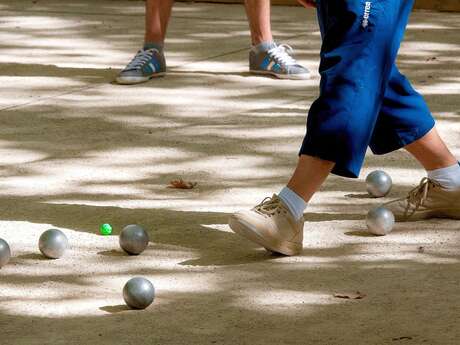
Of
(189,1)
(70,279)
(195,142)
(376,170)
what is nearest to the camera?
(70,279)

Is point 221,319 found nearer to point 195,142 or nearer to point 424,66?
point 195,142

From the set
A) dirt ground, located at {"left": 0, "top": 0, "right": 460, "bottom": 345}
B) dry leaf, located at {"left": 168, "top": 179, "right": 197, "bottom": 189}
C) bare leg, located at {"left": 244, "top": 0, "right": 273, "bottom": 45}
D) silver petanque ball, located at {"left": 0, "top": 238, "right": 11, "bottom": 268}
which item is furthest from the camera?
bare leg, located at {"left": 244, "top": 0, "right": 273, "bottom": 45}

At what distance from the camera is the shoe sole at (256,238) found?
4504 mm

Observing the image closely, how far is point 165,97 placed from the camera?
7.49 meters

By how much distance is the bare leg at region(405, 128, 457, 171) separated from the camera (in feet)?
15.9

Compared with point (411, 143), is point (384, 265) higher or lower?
lower

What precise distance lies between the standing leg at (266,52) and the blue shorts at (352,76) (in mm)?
3404

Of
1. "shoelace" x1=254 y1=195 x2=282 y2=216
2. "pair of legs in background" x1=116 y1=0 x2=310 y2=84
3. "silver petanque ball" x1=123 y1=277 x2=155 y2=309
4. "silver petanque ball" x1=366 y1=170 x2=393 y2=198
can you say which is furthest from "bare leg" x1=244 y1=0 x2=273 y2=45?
"silver petanque ball" x1=123 y1=277 x2=155 y2=309

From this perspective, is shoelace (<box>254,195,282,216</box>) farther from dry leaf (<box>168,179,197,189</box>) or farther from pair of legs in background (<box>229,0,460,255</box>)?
dry leaf (<box>168,179,197,189</box>)

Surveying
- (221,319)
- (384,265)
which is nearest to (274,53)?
(384,265)

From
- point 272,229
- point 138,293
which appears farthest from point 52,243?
Result: point 272,229

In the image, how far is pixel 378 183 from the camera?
208 inches

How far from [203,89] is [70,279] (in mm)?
3505

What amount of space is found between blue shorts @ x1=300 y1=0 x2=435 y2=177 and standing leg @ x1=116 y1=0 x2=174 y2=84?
11.2 ft
